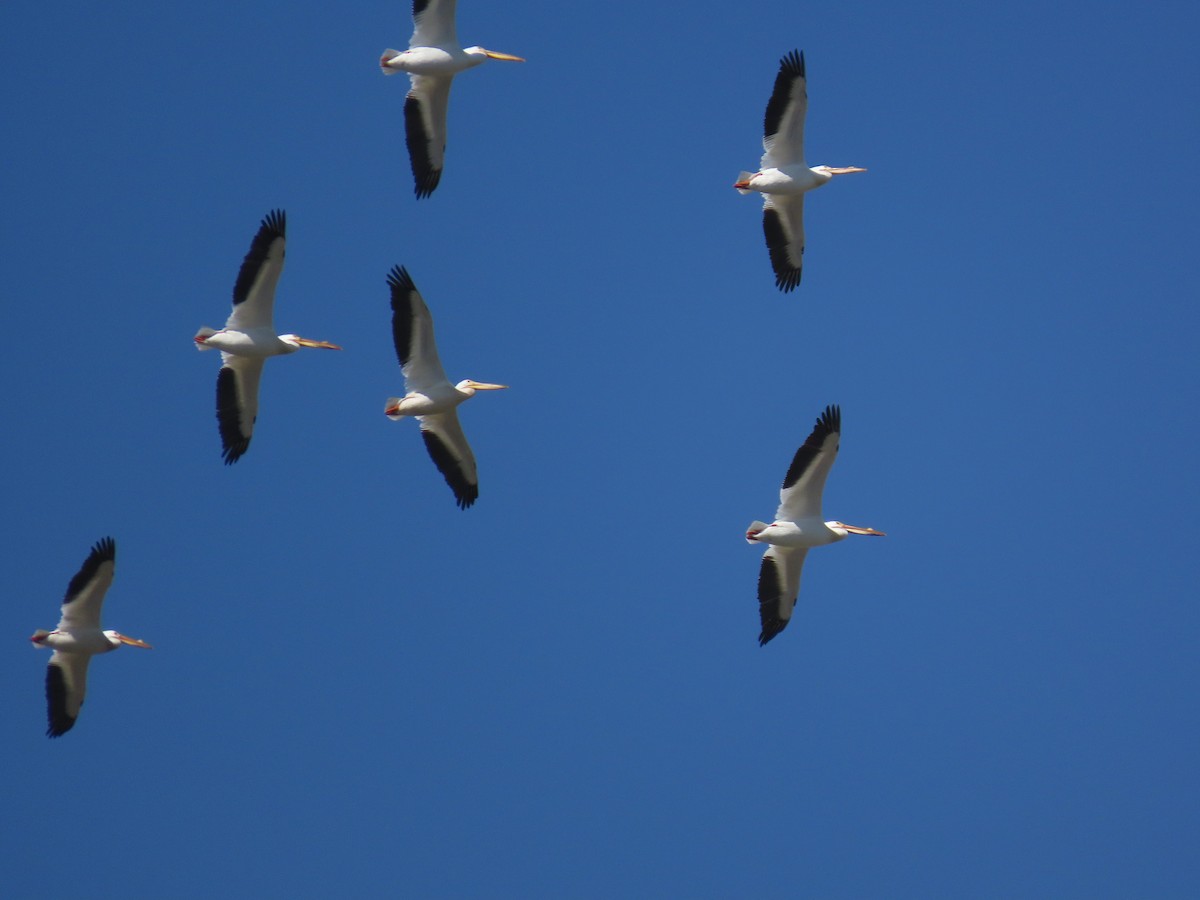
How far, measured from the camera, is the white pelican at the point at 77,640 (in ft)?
70.4

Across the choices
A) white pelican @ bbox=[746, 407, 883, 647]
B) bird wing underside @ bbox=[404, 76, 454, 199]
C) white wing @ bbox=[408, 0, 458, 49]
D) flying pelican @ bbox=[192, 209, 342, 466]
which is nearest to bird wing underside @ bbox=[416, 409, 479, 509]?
flying pelican @ bbox=[192, 209, 342, 466]

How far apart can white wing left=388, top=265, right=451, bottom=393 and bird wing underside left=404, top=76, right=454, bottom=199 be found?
155cm

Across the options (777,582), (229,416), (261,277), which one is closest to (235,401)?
(229,416)

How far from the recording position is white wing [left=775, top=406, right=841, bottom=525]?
816 inches

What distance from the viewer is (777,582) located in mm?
21812

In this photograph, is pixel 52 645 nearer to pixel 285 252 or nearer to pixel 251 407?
pixel 251 407

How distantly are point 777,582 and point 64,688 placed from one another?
7.86 m

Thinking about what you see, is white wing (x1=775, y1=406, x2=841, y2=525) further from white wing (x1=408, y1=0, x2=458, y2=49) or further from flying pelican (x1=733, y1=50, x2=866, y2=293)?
white wing (x1=408, y1=0, x2=458, y2=49)

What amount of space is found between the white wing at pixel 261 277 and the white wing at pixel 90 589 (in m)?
2.72

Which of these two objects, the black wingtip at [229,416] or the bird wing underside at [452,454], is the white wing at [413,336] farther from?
the black wingtip at [229,416]

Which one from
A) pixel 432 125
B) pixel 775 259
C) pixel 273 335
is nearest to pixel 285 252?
pixel 273 335

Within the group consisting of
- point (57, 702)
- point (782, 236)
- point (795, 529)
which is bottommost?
point (57, 702)

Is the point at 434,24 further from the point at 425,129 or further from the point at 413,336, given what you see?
the point at 413,336

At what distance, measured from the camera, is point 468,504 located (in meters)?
22.8
